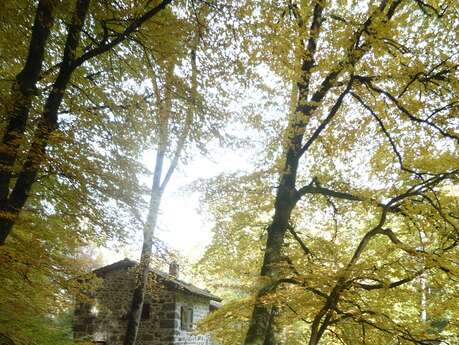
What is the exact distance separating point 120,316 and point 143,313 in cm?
93

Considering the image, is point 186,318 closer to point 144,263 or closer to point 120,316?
point 120,316

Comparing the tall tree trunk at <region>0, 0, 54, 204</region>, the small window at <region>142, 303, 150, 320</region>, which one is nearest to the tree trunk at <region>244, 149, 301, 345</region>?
the tall tree trunk at <region>0, 0, 54, 204</region>

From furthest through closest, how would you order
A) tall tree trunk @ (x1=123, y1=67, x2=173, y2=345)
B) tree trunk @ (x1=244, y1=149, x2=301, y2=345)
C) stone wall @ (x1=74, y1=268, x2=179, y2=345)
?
stone wall @ (x1=74, y1=268, x2=179, y2=345)
tree trunk @ (x1=244, y1=149, x2=301, y2=345)
tall tree trunk @ (x1=123, y1=67, x2=173, y2=345)

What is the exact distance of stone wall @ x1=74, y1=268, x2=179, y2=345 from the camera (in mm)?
12688

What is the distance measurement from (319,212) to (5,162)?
8398 millimetres

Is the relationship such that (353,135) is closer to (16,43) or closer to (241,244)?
(241,244)

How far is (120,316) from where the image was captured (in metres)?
13.4

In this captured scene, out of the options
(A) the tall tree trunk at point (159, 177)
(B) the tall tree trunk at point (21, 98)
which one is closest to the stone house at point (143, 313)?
(A) the tall tree trunk at point (159, 177)

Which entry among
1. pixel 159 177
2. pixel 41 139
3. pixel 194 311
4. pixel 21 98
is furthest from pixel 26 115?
pixel 194 311

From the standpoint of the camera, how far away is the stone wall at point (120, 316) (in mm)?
12688

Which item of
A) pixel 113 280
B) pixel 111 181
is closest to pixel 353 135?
pixel 111 181

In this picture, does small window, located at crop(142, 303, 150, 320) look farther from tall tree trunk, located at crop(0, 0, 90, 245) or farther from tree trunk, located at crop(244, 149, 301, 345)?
tall tree trunk, located at crop(0, 0, 90, 245)

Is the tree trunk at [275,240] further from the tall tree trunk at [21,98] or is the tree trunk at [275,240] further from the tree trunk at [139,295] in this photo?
the tall tree trunk at [21,98]

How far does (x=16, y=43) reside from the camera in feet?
19.2
